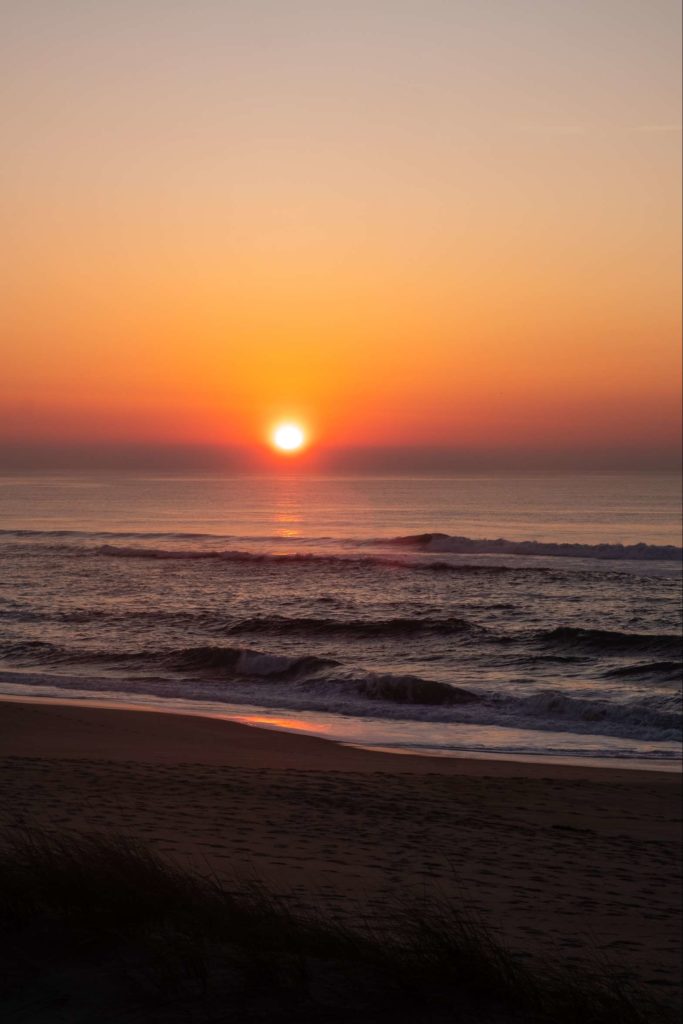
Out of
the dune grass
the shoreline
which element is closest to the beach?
the shoreline

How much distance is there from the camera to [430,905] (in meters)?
7.98

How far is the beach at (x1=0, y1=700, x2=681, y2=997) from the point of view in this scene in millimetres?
8297

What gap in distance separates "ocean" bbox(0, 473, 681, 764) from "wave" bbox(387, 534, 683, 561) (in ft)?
0.62

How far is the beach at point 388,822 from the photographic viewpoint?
27.2 ft

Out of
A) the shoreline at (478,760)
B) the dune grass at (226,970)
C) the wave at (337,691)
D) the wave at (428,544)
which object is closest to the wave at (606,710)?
the wave at (337,691)

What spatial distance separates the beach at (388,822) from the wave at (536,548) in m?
38.0

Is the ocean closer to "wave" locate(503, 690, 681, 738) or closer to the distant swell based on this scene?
"wave" locate(503, 690, 681, 738)

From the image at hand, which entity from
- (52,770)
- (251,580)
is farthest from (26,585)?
(52,770)

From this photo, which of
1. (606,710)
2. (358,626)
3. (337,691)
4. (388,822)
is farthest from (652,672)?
(388,822)

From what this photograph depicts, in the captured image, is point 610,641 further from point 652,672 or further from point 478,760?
point 478,760

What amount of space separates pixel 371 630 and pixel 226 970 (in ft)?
83.6

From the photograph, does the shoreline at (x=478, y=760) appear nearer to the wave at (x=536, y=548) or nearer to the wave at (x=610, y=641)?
the wave at (x=610, y=641)

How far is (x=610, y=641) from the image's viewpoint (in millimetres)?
28391

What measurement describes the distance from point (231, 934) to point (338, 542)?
177 feet
